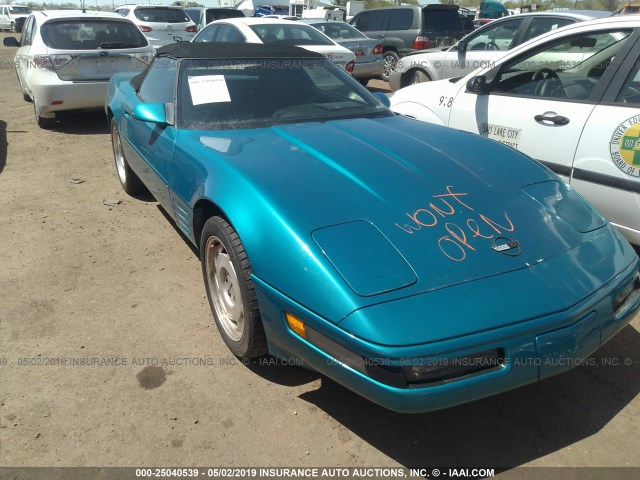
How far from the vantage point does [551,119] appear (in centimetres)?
369

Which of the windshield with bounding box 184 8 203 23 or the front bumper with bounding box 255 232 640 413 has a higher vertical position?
the front bumper with bounding box 255 232 640 413

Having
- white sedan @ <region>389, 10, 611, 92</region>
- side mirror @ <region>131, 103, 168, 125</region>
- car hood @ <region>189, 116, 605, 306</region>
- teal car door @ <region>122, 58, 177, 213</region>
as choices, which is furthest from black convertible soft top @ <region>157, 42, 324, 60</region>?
white sedan @ <region>389, 10, 611, 92</region>

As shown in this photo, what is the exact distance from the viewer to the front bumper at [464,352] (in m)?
1.93

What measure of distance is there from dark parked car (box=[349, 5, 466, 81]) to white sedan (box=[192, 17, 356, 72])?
9.33 feet

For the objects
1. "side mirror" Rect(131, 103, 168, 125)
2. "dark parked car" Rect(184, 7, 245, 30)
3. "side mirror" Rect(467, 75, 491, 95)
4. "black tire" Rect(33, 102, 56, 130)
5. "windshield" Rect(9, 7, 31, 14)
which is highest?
"side mirror" Rect(467, 75, 491, 95)

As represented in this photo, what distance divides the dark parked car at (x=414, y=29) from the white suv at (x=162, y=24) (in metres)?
4.89

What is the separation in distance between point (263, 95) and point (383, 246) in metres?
1.75

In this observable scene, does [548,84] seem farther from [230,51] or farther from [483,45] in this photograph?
[483,45]

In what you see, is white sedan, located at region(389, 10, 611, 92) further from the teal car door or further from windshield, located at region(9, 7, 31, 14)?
windshield, located at region(9, 7, 31, 14)

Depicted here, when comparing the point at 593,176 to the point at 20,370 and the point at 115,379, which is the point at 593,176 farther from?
the point at 20,370

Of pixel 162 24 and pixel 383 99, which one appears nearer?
pixel 383 99

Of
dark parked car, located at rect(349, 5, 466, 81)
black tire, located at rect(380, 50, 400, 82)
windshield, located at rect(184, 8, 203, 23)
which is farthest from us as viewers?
windshield, located at rect(184, 8, 203, 23)

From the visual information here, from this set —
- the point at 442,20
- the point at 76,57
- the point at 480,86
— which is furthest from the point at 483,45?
the point at 76,57

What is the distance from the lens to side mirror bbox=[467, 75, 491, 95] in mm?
4230
